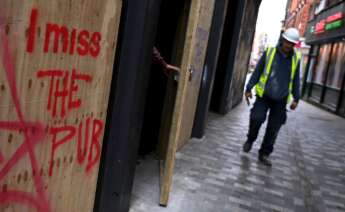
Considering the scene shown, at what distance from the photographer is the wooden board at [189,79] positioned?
355 cm

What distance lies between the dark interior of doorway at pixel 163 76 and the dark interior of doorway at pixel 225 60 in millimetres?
4522

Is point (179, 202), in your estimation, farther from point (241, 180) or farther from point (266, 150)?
point (266, 150)

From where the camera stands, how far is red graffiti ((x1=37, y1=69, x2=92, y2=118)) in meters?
2.35

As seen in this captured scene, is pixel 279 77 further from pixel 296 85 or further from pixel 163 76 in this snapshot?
pixel 163 76

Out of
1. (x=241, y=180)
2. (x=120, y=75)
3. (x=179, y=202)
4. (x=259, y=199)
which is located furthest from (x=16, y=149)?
(x=241, y=180)

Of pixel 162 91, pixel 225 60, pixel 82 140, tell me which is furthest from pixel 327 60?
pixel 82 140

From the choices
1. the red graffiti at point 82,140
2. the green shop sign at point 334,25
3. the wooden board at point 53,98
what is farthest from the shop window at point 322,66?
the wooden board at point 53,98

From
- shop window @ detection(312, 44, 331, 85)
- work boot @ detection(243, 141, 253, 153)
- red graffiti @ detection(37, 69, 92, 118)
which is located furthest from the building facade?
red graffiti @ detection(37, 69, 92, 118)

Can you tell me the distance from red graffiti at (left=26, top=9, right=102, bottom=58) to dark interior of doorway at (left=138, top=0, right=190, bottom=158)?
2.27 m

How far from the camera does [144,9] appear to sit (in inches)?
124

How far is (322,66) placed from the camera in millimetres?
20281

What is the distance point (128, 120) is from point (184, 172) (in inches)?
82.2

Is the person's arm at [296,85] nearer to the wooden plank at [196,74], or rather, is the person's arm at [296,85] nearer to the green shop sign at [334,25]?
the wooden plank at [196,74]

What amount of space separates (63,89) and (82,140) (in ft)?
1.58
